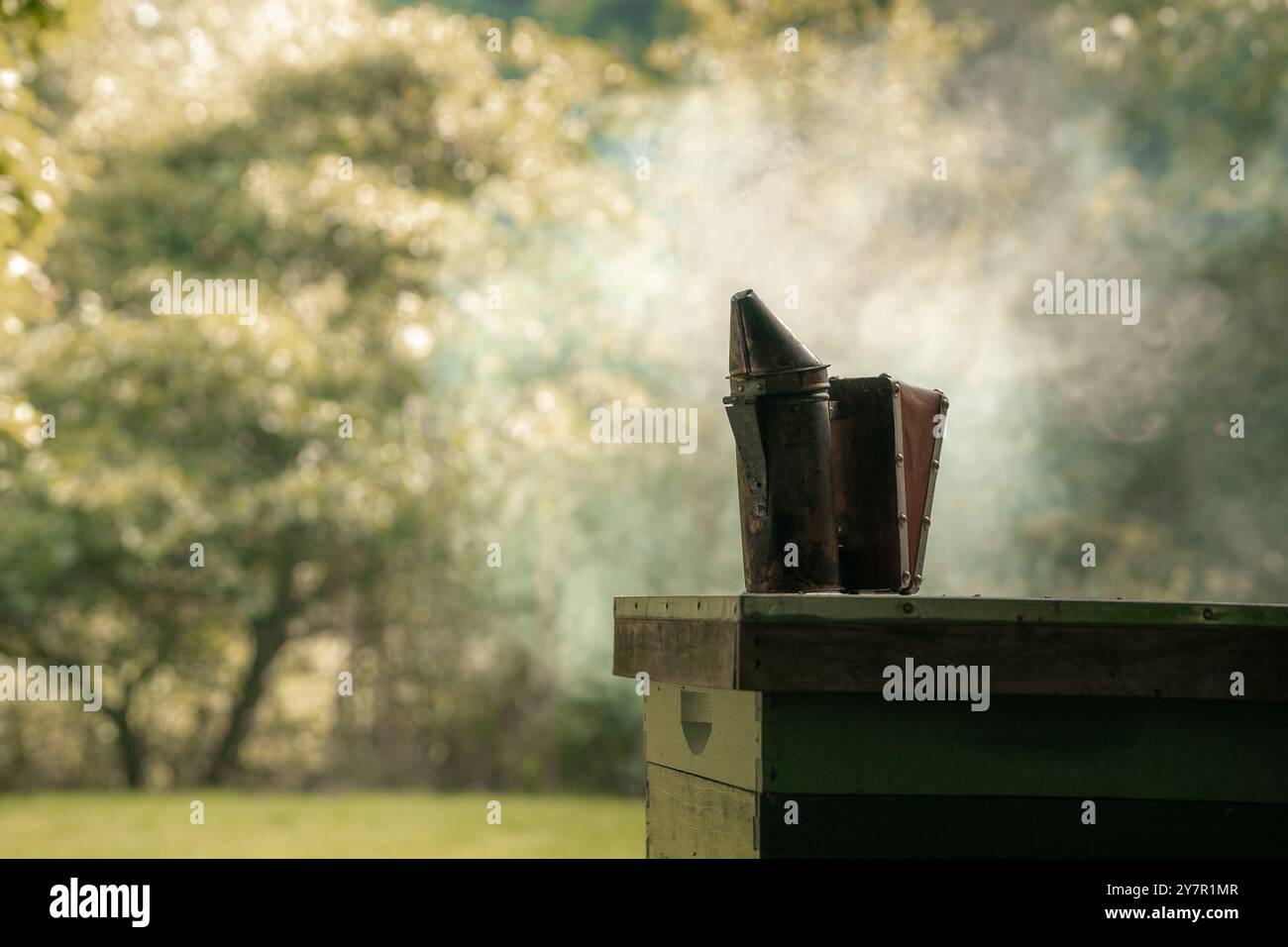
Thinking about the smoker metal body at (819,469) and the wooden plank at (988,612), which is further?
the smoker metal body at (819,469)

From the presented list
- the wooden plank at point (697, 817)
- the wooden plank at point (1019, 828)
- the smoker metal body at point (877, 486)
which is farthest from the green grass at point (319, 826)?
the wooden plank at point (1019, 828)

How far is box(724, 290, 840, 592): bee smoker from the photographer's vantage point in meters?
1.92

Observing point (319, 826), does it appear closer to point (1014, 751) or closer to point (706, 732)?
point (706, 732)

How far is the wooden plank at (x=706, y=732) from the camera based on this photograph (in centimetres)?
161

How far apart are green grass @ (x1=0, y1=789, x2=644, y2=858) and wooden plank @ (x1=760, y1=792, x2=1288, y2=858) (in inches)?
175

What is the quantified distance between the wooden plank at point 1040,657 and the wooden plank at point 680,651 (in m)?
0.05

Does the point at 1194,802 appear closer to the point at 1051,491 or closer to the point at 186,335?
the point at 1051,491

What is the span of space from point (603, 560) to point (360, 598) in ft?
5.94

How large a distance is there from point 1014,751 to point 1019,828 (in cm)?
10

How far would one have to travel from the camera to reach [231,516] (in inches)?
271

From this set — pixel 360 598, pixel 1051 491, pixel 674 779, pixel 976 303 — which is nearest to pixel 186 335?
pixel 360 598

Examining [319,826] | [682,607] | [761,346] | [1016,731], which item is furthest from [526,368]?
[1016,731]

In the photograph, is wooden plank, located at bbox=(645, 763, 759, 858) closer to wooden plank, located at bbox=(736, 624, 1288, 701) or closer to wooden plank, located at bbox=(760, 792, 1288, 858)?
wooden plank, located at bbox=(760, 792, 1288, 858)

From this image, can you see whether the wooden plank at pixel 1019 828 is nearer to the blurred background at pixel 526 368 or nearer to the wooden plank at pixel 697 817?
the wooden plank at pixel 697 817
